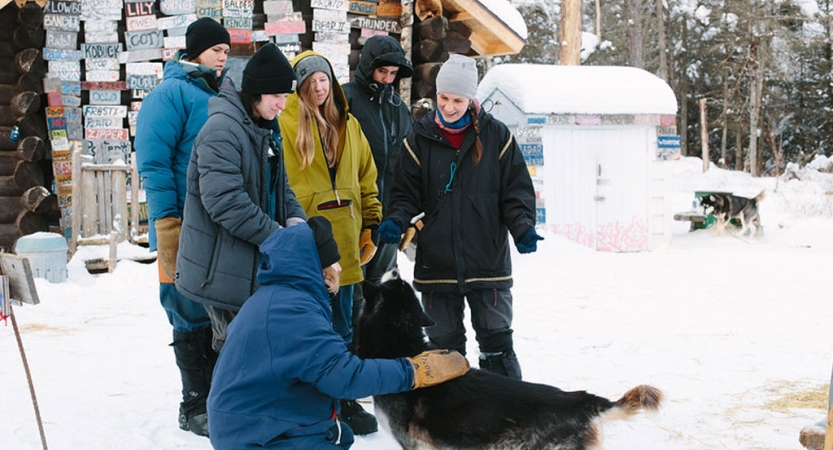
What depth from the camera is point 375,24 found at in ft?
31.7

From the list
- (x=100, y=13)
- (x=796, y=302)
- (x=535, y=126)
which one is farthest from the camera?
(x=535, y=126)

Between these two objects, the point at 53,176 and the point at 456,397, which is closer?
the point at 456,397

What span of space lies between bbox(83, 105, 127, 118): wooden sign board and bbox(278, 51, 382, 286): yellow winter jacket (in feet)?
20.4

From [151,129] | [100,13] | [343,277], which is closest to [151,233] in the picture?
[151,129]

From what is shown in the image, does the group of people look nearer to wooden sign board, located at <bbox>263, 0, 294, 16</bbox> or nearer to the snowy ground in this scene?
the snowy ground

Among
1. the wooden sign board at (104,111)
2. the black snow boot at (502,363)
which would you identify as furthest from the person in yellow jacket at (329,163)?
the wooden sign board at (104,111)

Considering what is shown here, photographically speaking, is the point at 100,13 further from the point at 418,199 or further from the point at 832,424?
the point at 832,424

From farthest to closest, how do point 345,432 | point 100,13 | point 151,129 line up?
point 100,13
point 151,129
point 345,432

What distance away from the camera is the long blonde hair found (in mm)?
3672

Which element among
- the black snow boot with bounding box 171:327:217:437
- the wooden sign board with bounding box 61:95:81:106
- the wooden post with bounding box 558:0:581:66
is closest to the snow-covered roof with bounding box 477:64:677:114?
the wooden post with bounding box 558:0:581:66

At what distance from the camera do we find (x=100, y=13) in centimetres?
917

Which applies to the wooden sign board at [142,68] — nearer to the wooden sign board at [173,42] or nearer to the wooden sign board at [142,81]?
the wooden sign board at [142,81]

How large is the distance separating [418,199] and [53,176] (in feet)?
24.6

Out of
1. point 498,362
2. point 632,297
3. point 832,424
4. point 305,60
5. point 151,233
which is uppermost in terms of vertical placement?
point 305,60
